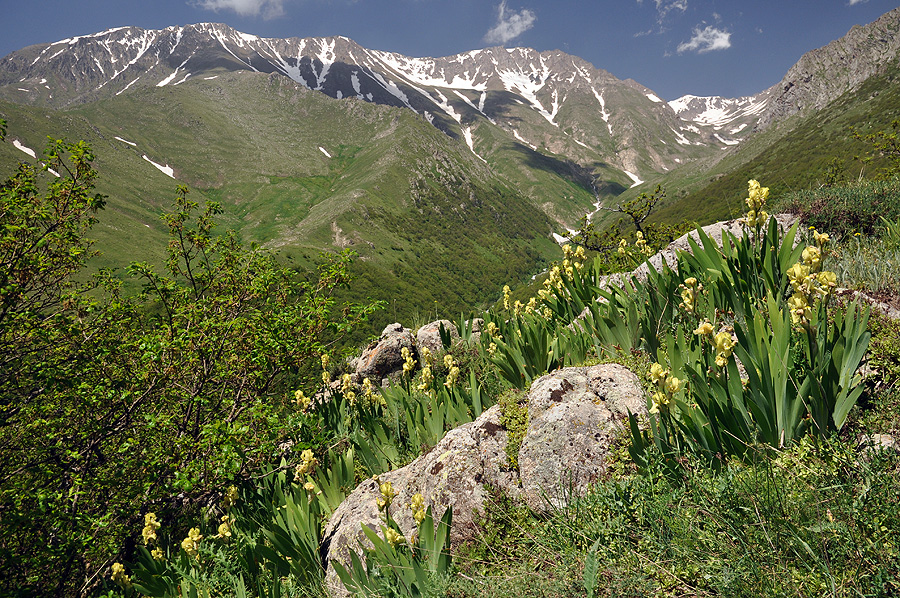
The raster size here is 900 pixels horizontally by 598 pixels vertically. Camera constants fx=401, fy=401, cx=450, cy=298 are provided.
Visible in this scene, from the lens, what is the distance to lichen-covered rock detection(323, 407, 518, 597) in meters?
3.69

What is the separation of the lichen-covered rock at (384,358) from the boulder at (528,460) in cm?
560

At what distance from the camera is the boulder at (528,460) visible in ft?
11.5

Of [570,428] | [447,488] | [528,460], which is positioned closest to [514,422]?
[528,460]

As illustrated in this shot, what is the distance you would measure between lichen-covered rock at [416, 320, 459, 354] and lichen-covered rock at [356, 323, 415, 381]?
0.90 feet

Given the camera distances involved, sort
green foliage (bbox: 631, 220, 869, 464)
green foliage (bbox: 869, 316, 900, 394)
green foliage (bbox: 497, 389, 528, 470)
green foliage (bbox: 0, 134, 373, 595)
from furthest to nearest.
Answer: green foliage (bbox: 0, 134, 373, 595) < green foliage (bbox: 497, 389, 528, 470) < green foliage (bbox: 869, 316, 900, 394) < green foliage (bbox: 631, 220, 869, 464)

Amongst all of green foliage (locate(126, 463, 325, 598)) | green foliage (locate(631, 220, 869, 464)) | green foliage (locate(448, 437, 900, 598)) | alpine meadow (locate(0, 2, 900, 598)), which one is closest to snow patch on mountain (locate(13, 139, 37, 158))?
alpine meadow (locate(0, 2, 900, 598))

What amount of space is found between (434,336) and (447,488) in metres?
6.54

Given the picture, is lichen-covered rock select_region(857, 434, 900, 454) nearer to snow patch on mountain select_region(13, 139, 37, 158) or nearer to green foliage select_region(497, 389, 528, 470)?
green foliage select_region(497, 389, 528, 470)

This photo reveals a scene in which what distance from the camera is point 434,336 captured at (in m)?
10.3

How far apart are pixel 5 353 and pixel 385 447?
6.18 metres

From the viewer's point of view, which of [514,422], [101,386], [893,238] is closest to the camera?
[514,422]

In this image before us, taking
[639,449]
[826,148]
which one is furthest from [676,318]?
[826,148]

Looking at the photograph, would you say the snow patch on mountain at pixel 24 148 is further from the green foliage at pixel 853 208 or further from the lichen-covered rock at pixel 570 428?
the green foliage at pixel 853 208

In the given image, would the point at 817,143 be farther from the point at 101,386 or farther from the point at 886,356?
the point at 101,386
